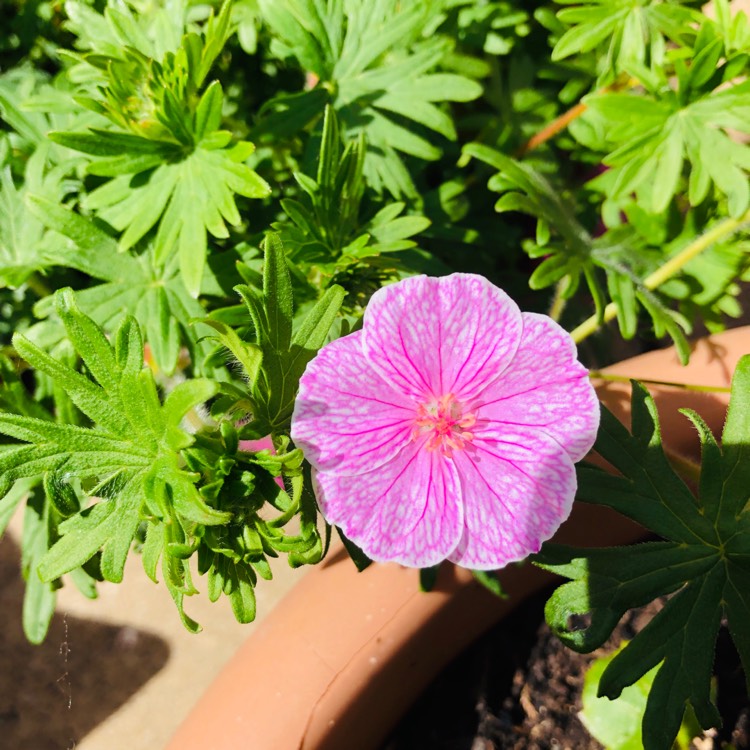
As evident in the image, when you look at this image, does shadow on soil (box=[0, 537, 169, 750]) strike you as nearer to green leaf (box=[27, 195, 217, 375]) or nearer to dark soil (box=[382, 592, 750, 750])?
dark soil (box=[382, 592, 750, 750])

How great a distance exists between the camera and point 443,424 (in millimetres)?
705

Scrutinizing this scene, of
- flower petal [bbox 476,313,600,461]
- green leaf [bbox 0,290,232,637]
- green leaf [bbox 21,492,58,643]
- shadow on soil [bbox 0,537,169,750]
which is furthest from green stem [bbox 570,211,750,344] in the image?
shadow on soil [bbox 0,537,169,750]

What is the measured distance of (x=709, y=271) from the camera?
1248 millimetres

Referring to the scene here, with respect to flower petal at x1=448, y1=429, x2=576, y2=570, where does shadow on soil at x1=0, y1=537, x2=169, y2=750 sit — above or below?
below

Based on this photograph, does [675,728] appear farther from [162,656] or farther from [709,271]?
[162,656]

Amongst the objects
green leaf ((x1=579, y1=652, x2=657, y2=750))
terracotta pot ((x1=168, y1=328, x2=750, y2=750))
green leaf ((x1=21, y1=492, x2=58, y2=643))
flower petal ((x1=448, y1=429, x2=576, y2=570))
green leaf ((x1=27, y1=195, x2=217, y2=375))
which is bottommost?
green leaf ((x1=579, y1=652, x2=657, y2=750))

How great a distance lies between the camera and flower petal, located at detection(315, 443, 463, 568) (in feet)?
2.13

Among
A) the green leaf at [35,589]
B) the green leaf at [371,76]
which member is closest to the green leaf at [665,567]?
the green leaf at [371,76]

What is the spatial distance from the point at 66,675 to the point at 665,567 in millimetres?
1165

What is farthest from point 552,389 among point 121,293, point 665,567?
point 121,293

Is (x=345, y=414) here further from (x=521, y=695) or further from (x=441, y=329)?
(x=521, y=695)

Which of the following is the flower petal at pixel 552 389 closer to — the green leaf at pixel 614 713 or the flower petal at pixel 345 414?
the flower petal at pixel 345 414

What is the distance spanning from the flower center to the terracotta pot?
0.46m

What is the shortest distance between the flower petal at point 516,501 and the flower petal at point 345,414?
9 cm
